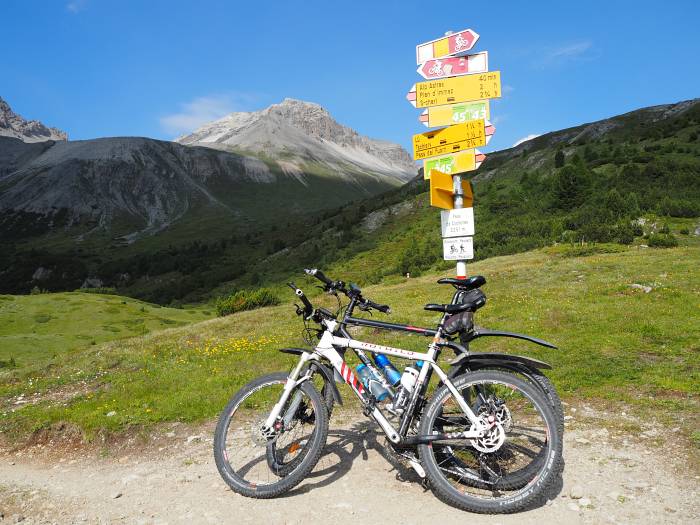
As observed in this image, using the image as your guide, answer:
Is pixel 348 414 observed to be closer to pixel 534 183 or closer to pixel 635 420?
pixel 635 420

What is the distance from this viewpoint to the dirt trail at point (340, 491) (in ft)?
16.7

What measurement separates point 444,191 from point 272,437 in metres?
4.51

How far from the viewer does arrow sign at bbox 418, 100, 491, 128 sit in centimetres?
764

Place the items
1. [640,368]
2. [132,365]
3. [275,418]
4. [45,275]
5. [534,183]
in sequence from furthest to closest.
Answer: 1. [45,275]
2. [534,183]
3. [132,365]
4. [640,368]
5. [275,418]

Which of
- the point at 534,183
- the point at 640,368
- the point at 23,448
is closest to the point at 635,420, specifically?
the point at 640,368

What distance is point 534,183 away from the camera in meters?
60.0

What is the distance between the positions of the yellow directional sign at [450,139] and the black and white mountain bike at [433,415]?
2519 mm

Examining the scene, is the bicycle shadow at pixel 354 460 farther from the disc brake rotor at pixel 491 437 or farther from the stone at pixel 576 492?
the disc brake rotor at pixel 491 437

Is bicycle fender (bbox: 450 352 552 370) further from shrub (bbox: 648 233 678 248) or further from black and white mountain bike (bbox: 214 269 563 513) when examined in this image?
shrub (bbox: 648 233 678 248)

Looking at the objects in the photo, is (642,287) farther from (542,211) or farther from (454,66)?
(542,211)

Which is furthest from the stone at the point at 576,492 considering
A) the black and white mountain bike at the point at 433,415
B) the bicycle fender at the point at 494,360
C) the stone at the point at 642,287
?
the stone at the point at 642,287

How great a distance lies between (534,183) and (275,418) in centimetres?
6044

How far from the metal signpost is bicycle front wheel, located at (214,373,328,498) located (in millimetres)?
3194

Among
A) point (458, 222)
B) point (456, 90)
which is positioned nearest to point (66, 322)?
point (458, 222)
